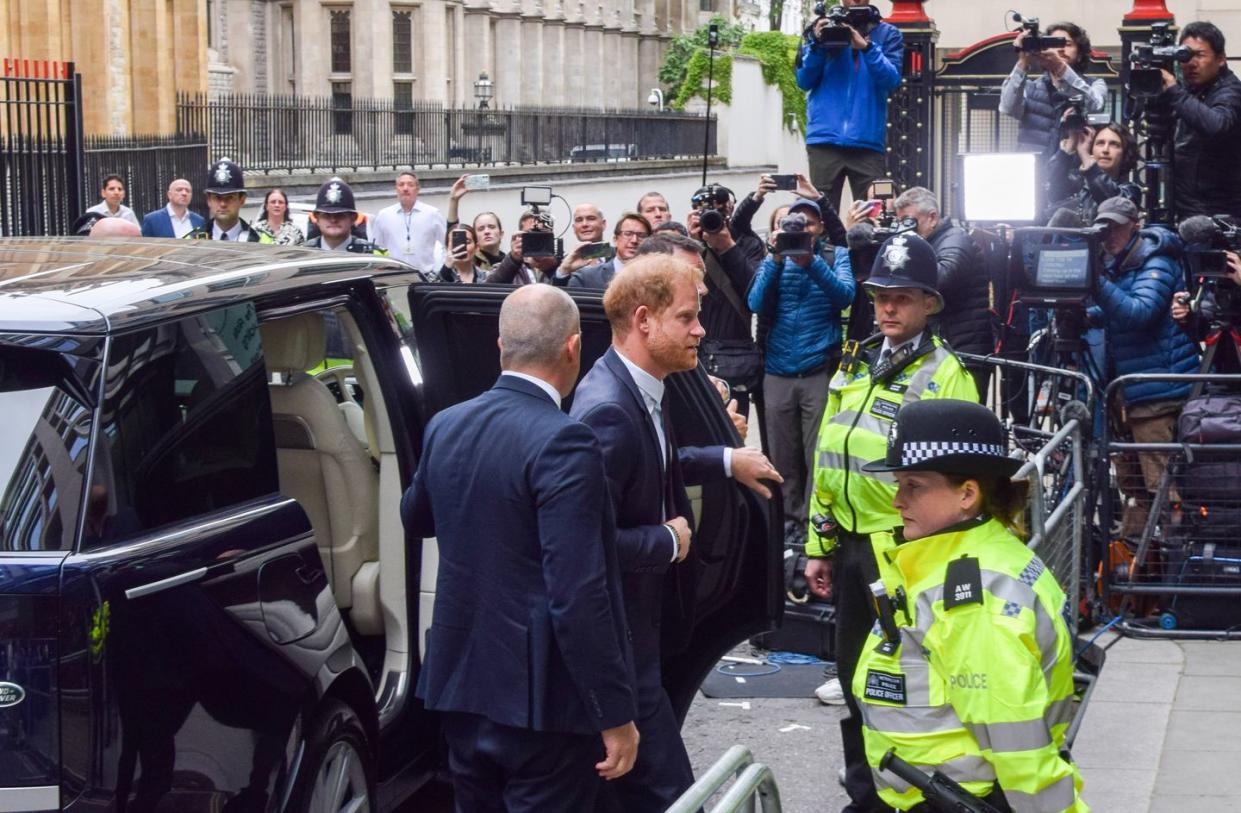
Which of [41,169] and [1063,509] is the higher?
[41,169]

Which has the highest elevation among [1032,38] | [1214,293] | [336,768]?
[1032,38]

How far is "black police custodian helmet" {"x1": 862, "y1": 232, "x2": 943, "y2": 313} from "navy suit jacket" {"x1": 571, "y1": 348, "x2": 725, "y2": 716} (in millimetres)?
1142

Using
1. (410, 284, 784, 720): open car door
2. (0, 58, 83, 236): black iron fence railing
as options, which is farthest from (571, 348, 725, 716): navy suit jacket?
(0, 58, 83, 236): black iron fence railing

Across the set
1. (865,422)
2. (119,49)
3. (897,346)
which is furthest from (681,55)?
(865,422)

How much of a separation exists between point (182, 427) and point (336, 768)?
3.69 ft

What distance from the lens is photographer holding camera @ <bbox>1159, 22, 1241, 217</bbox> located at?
9945mm

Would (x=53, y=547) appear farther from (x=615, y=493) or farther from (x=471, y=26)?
(x=471, y=26)

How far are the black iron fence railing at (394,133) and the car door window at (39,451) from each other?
2015cm

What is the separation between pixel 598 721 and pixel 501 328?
993 mm

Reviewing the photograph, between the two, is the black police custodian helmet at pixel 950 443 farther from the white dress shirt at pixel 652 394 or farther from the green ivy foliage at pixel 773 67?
the green ivy foliage at pixel 773 67

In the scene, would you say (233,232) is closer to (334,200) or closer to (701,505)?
(334,200)

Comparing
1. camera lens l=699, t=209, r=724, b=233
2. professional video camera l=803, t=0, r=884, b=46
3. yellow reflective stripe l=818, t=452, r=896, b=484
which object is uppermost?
professional video camera l=803, t=0, r=884, b=46

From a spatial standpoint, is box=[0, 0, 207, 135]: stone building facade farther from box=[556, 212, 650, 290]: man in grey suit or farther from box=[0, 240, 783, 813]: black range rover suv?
box=[0, 240, 783, 813]: black range rover suv

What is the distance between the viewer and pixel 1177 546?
27.2 ft
